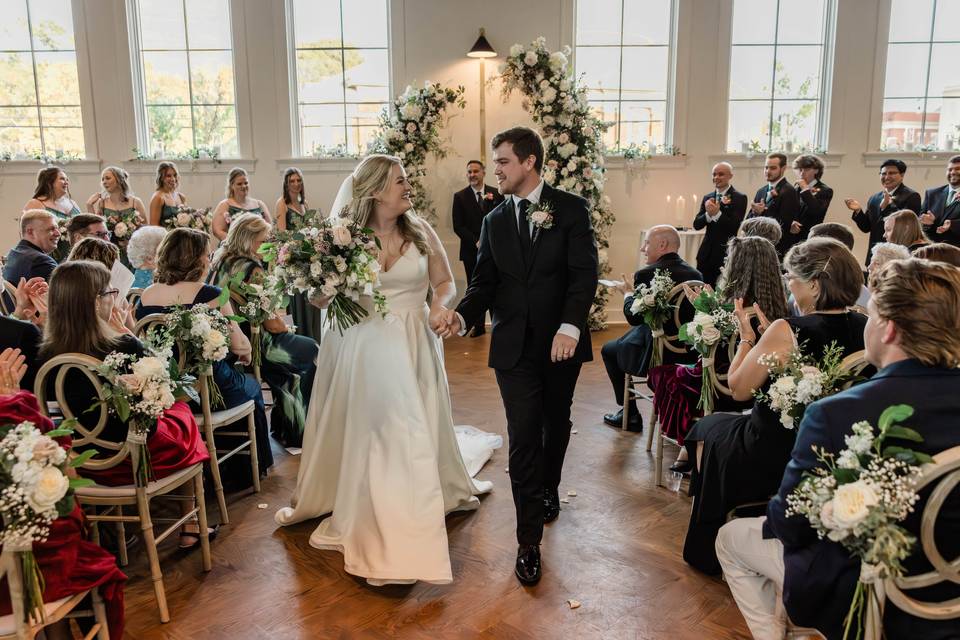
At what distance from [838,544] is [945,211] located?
20.4 feet

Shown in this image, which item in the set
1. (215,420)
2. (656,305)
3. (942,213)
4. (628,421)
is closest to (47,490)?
(215,420)

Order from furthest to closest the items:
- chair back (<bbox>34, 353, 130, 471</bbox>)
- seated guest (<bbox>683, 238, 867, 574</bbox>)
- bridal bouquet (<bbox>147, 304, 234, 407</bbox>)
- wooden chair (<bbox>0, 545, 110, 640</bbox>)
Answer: bridal bouquet (<bbox>147, 304, 234, 407</bbox>), seated guest (<bbox>683, 238, 867, 574</bbox>), chair back (<bbox>34, 353, 130, 471</bbox>), wooden chair (<bbox>0, 545, 110, 640</bbox>)

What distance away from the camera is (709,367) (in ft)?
11.2

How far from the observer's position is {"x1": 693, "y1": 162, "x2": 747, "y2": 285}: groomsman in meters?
7.46

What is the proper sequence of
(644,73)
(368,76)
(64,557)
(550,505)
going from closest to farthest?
(64,557)
(550,505)
(644,73)
(368,76)

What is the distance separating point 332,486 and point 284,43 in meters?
6.78

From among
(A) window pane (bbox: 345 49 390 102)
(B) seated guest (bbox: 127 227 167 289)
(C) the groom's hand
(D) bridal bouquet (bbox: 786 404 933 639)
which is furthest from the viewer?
(A) window pane (bbox: 345 49 390 102)

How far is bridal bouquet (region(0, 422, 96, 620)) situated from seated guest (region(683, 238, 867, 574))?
7.23ft

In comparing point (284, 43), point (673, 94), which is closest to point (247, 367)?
point (284, 43)

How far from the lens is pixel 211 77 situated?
9000mm

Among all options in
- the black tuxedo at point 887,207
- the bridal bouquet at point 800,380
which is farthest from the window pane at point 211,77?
the bridal bouquet at point 800,380

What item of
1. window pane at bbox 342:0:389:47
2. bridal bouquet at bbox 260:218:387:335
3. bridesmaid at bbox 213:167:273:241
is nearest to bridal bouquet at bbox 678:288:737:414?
bridal bouquet at bbox 260:218:387:335

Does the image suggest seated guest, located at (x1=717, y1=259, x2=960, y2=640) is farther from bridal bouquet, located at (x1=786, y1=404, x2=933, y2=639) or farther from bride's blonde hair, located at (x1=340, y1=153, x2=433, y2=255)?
bride's blonde hair, located at (x1=340, y1=153, x2=433, y2=255)

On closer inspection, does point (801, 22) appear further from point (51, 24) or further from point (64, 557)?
point (64, 557)
